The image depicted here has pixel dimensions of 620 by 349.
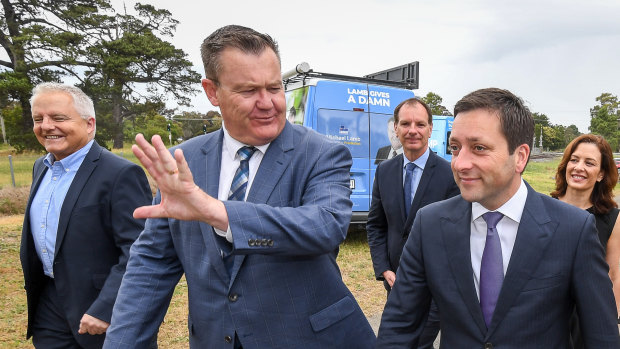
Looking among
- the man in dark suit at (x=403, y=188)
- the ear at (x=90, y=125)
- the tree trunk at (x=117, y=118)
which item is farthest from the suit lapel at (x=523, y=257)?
the tree trunk at (x=117, y=118)

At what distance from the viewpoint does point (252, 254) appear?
56.6 inches

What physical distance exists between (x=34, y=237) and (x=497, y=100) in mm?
2772

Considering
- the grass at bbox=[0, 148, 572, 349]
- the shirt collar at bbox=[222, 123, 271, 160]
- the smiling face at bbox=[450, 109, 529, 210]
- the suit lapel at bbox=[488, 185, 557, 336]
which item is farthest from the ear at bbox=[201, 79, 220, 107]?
the grass at bbox=[0, 148, 572, 349]

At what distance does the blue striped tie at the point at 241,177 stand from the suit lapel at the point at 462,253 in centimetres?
81

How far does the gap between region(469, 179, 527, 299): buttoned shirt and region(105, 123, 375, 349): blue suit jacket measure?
521 mm

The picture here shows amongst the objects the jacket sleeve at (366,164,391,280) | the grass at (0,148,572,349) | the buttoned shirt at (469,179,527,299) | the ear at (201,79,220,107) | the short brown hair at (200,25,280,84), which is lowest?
the grass at (0,148,572,349)

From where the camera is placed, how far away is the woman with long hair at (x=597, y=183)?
321 centimetres

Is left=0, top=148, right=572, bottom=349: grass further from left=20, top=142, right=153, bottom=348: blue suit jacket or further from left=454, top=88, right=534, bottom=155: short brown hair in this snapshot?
left=454, top=88, right=534, bottom=155: short brown hair

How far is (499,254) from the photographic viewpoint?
64.1 inches

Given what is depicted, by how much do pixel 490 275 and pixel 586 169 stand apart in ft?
7.38

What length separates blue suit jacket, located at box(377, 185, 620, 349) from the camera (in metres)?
1.52

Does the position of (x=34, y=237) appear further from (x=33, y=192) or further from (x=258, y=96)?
(x=258, y=96)

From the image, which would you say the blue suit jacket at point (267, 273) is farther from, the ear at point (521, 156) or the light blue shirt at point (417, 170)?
the light blue shirt at point (417, 170)

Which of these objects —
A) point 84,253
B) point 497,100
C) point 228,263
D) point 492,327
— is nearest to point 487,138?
point 497,100
